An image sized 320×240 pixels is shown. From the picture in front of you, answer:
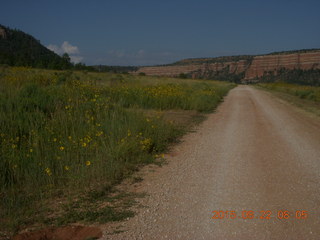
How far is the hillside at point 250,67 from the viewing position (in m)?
118

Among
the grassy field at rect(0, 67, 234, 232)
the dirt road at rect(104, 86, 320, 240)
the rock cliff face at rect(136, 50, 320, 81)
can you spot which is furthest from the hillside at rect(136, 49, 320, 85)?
the grassy field at rect(0, 67, 234, 232)

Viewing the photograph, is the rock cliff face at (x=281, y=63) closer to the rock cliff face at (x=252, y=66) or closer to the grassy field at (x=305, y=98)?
the rock cliff face at (x=252, y=66)

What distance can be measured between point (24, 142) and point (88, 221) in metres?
2.62

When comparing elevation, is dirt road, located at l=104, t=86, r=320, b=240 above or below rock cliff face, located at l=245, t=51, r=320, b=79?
below

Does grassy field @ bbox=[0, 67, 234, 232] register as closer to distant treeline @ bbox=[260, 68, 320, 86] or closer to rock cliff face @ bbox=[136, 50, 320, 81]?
distant treeline @ bbox=[260, 68, 320, 86]

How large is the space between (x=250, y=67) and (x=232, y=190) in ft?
487

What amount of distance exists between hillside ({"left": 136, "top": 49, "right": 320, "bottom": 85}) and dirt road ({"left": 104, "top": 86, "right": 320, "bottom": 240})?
3857 inches

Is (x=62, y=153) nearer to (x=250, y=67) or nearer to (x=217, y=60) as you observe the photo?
(x=250, y=67)

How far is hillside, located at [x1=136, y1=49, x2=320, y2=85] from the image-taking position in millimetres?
117738

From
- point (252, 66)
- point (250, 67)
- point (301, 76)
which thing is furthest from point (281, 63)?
point (301, 76)

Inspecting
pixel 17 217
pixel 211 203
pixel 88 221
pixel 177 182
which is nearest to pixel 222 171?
pixel 177 182

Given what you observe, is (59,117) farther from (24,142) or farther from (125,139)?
(125,139)

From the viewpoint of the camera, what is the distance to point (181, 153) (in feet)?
22.5

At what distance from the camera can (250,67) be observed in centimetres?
14500
